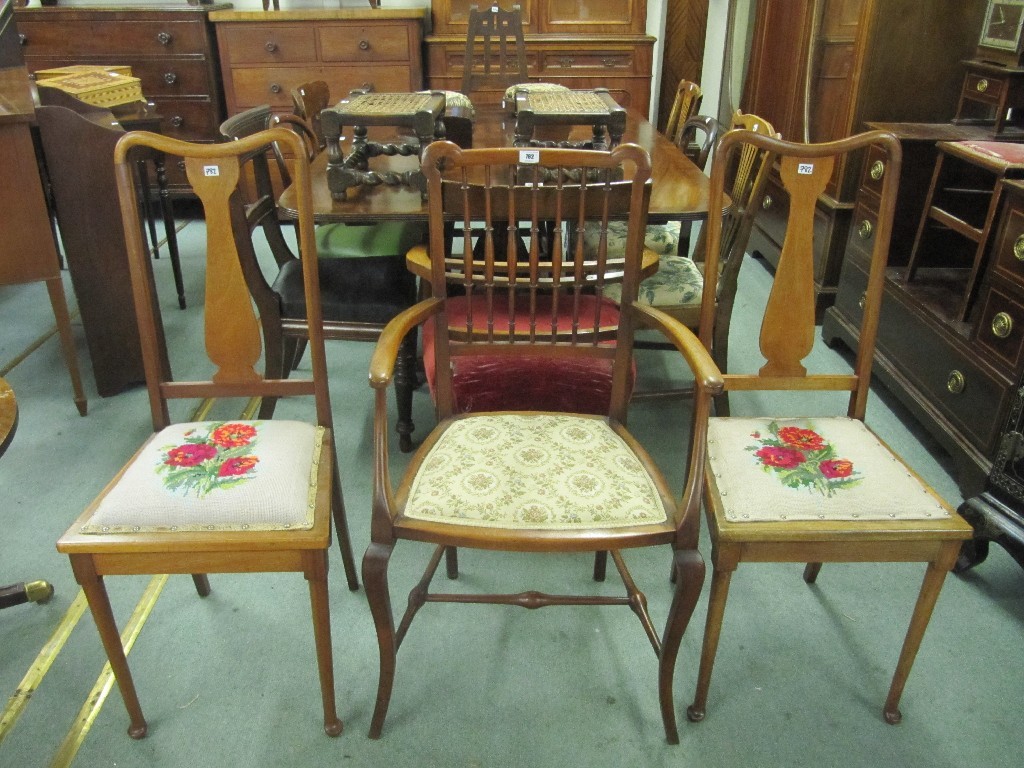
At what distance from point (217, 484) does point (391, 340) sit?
1.23 ft

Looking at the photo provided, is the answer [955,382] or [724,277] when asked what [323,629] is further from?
[955,382]

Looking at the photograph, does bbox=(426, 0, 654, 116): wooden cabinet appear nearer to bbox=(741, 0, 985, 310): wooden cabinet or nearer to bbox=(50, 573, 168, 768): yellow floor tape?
bbox=(741, 0, 985, 310): wooden cabinet

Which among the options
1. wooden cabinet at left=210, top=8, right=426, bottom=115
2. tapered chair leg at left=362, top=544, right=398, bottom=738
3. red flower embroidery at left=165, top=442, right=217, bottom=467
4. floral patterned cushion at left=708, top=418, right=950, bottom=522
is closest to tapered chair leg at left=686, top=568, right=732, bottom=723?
floral patterned cushion at left=708, top=418, right=950, bottom=522

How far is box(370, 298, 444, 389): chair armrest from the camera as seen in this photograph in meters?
1.22

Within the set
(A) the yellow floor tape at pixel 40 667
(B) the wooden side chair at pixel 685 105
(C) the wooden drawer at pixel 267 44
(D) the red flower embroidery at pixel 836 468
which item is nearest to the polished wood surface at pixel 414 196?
(B) the wooden side chair at pixel 685 105

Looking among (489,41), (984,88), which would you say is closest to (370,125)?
(489,41)

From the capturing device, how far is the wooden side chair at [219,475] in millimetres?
1230

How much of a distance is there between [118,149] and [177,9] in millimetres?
2905

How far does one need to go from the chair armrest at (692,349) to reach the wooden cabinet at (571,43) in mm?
2828

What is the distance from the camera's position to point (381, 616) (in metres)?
1.28

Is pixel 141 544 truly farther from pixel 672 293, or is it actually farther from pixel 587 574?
pixel 672 293

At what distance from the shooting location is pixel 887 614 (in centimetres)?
168

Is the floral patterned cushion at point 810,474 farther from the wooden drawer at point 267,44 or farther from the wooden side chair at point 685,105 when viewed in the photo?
the wooden drawer at point 267,44

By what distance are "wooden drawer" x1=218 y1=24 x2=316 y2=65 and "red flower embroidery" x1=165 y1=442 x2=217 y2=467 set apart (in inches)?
120
